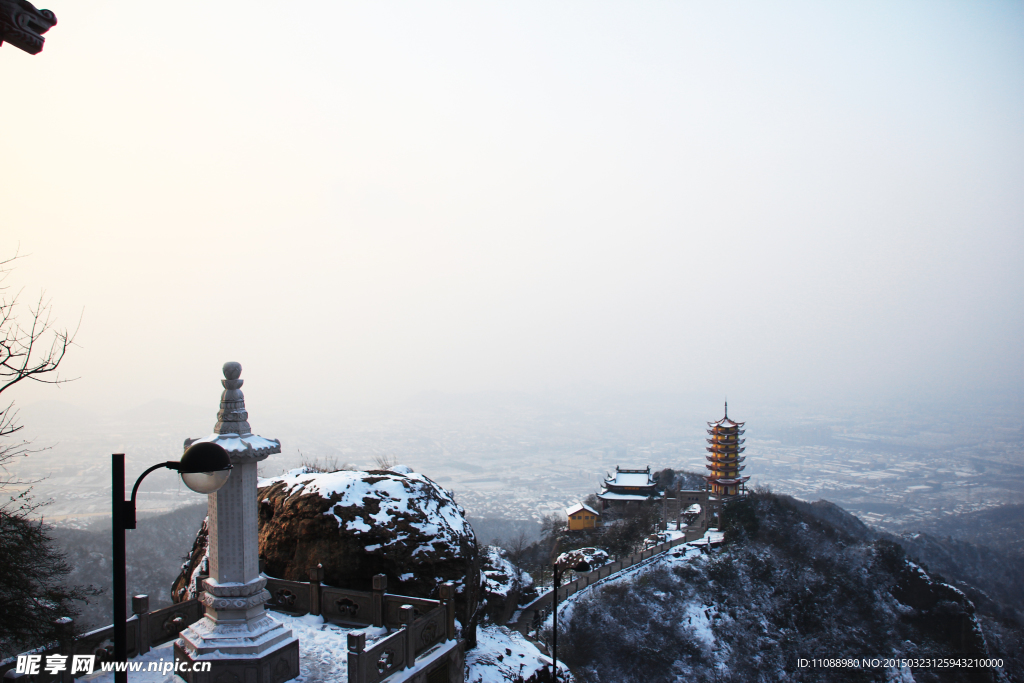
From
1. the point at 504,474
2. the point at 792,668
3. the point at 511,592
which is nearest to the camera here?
the point at 511,592

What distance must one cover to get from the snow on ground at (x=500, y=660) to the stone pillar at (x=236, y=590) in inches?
194

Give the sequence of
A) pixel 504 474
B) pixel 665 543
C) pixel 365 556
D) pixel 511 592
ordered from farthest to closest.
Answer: pixel 504 474
pixel 665 543
pixel 511 592
pixel 365 556

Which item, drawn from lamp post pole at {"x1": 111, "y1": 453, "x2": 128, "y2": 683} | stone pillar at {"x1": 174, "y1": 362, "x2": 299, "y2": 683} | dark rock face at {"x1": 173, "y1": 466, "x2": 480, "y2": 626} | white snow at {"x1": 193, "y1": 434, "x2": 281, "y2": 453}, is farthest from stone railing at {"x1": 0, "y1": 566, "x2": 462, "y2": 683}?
lamp post pole at {"x1": 111, "y1": 453, "x2": 128, "y2": 683}

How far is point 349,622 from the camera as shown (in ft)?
39.8

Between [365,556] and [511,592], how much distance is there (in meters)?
13.6

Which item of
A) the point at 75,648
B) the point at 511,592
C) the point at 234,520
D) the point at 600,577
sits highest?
the point at 234,520

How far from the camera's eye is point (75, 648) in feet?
32.1

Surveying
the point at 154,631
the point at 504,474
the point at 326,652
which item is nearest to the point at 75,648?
the point at 154,631

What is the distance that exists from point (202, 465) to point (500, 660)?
39.1 feet

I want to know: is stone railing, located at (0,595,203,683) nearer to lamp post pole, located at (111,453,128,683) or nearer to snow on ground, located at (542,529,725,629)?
lamp post pole, located at (111,453,128,683)

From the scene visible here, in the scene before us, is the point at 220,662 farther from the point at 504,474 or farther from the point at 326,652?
the point at 504,474

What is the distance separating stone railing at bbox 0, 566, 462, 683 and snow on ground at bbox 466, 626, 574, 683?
6.80 feet

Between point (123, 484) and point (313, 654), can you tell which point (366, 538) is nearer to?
point (313, 654)

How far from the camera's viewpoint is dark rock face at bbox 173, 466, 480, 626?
42.2 feet
